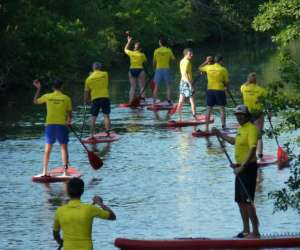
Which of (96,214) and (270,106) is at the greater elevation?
(270,106)

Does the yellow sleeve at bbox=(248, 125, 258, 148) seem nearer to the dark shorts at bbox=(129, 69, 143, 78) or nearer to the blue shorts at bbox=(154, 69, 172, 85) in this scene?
the blue shorts at bbox=(154, 69, 172, 85)

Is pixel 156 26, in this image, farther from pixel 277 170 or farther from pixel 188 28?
pixel 277 170

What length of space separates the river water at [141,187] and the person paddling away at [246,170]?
630 millimetres

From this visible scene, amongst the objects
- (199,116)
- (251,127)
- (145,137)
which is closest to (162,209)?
(251,127)

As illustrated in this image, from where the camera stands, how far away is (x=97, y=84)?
26.5 m

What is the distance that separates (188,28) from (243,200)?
64.5 metres

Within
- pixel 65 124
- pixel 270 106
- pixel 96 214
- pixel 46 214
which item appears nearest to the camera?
pixel 96 214

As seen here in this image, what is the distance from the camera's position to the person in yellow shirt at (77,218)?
1314 cm

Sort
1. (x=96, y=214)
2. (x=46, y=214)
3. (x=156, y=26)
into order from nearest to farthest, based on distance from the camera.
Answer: (x=96, y=214), (x=46, y=214), (x=156, y=26)

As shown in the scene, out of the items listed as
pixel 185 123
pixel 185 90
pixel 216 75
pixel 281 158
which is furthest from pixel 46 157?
pixel 185 123

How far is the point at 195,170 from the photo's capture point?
22812mm

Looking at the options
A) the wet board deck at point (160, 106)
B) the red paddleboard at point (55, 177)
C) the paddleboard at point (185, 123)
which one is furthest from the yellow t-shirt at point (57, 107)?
the wet board deck at point (160, 106)

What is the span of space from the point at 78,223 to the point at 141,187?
8.15 meters

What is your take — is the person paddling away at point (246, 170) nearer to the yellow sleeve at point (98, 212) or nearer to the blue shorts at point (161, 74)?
the yellow sleeve at point (98, 212)
